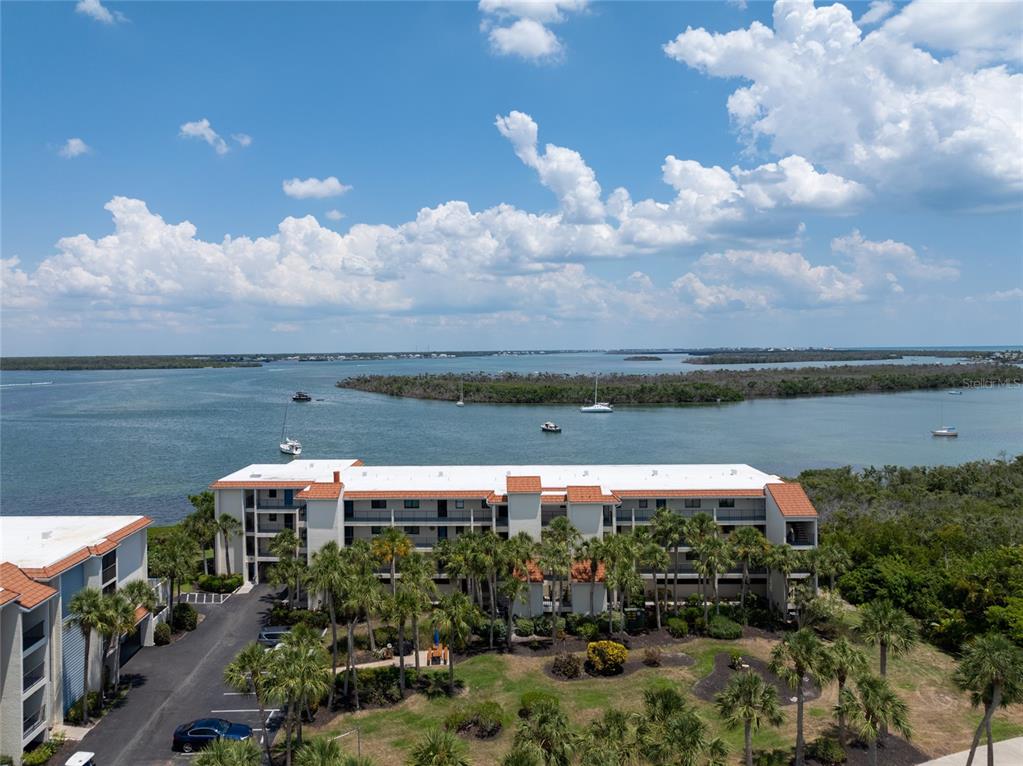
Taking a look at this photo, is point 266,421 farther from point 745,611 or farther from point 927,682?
point 927,682

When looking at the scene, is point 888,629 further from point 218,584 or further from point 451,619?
point 218,584

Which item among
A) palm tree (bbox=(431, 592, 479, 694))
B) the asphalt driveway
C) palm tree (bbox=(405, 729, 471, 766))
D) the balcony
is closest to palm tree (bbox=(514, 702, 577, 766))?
palm tree (bbox=(405, 729, 471, 766))

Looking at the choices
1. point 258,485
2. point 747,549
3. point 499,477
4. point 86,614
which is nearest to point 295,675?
point 86,614

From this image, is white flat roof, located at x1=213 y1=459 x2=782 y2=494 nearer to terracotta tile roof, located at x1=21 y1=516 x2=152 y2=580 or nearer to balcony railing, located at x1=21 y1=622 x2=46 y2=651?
terracotta tile roof, located at x1=21 y1=516 x2=152 y2=580

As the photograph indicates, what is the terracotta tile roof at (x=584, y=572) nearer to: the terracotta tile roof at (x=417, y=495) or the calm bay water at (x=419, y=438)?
the terracotta tile roof at (x=417, y=495)

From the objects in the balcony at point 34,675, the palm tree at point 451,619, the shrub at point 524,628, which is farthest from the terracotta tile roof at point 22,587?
the shrub at point 524,628

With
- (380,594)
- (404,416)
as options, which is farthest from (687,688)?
(404,416)
